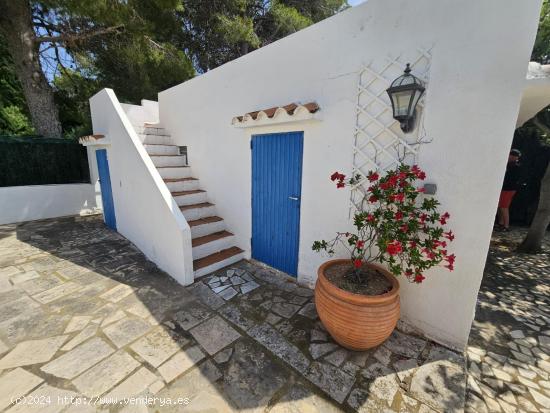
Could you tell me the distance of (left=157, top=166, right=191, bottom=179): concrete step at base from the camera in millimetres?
5805

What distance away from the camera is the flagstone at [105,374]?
2.31 meters

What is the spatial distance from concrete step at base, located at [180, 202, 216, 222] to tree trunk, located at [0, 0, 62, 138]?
25.4ft

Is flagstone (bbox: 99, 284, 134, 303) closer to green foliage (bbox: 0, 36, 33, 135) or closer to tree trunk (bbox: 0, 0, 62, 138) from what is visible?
tree trunk (bbox: 0, 0, 62, 138)

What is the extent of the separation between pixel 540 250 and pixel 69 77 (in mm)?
16344

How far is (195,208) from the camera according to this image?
17.3 ft

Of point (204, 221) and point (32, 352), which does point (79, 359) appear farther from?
point (204, 221)

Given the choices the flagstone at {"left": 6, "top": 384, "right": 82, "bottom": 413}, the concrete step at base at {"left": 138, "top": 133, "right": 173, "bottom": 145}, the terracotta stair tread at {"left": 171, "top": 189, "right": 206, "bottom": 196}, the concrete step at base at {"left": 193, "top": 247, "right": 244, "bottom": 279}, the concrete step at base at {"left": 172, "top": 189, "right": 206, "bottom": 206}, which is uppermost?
the concrete step at base at {"left": 138, "top": 133, "right": 173, "bottom": 145}

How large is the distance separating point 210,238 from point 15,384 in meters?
3.08

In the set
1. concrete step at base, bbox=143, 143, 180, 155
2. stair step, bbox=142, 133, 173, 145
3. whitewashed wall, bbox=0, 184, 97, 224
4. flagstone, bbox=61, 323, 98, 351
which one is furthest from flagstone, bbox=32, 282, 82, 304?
whitewashed wall, bbox=0, 184, 97, 224

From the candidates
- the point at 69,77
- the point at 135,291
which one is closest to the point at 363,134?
the point at 135,291

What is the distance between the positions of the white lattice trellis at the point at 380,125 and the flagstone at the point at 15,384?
4.07 meters

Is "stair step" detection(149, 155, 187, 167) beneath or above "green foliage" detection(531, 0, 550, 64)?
beneath

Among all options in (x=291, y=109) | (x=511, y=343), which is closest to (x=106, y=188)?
(x=291, y=109)

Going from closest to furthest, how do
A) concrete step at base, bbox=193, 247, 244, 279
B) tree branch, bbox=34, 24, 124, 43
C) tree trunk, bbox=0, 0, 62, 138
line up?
concrete step at base, bbox=193, 247, 244, 279, tree trunk, bbox=0, 0, 62, 138, tree branch, bbox=34, 24, 124, 43
